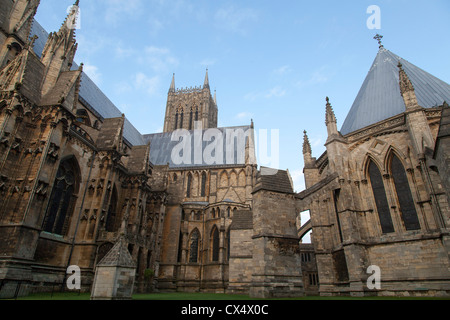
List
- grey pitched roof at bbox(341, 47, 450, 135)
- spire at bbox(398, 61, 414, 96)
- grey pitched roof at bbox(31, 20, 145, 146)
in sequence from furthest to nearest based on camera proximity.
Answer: grey pitched roof at bbox(31, 20, 145, 146) < grey pitched roof at bbox(341, 47, 450, 135) < spire at bbox(398, 61, 414, 96)

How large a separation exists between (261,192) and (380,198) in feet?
25.4

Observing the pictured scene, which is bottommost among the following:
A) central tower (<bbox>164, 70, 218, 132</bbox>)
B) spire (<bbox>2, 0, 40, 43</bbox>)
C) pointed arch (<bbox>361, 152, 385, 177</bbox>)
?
pointed arch (<bbox>361, 152, 385, 177</bbox>)

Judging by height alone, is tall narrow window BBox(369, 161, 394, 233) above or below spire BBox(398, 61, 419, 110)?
below

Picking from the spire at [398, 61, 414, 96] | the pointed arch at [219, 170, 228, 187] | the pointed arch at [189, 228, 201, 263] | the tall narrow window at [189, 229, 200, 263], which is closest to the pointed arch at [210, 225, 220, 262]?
the pointed arch at [189, 228, 201, 263]

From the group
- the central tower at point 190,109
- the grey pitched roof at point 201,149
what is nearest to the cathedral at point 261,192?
the grey pitched roof at point 201,149

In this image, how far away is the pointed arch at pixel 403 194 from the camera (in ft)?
44.4

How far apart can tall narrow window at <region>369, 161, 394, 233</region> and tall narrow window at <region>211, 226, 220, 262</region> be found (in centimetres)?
1631

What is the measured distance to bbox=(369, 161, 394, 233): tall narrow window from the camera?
46.8 feet

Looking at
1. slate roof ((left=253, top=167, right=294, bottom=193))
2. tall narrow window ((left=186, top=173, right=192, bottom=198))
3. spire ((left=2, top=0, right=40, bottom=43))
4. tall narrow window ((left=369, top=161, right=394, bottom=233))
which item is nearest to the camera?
slate roof ((left=253, top=167, right=294, bottom=193))

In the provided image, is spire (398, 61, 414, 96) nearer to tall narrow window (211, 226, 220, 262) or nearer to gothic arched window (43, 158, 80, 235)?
gothic arched window (43, 158, 80, 235)

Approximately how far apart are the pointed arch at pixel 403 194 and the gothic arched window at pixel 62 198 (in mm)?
18845

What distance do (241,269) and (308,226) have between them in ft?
20.1

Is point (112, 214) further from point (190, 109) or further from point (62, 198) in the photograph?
point (190, 109)

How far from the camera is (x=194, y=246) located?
27562 mm
